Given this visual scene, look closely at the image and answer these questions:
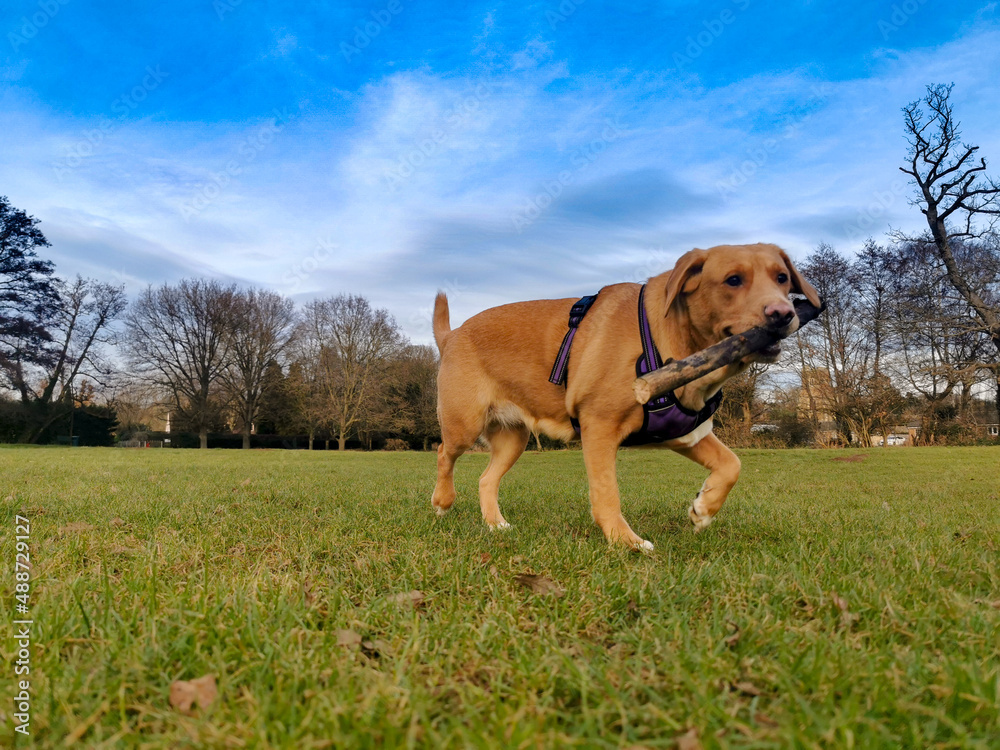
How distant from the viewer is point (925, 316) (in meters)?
26.7

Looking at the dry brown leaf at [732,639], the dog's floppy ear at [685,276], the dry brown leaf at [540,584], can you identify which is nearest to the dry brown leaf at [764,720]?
the dry brown leaf at [732,639]

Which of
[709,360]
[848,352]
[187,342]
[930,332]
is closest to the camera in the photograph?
[709,360]

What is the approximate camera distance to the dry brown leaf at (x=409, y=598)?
96.7 inches

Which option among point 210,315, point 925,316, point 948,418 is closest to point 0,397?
point 210,315

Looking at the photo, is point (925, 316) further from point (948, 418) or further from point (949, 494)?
point (949, 494)

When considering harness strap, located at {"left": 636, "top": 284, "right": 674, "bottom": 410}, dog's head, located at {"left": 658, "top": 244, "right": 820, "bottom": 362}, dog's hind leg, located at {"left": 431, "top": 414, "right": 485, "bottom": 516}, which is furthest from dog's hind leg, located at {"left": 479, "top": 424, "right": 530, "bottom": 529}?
dog's head, located at {"left": 658, "top": 244, "right": 820, "bottom": 362}

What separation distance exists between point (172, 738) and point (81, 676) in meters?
0.54

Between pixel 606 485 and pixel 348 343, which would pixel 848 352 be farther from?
pixel 606 485

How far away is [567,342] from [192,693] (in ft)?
10.3

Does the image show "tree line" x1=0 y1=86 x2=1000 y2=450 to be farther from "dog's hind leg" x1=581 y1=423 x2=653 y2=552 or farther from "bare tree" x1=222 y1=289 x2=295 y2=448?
"dog's hind leg" x1=581 y1=423 x2=653 y2=552

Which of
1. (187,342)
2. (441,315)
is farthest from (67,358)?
(441,315)

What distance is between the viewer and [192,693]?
1.69 m

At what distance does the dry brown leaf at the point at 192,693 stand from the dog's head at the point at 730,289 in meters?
3.15

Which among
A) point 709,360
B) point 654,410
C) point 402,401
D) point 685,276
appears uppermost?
point 402,401
